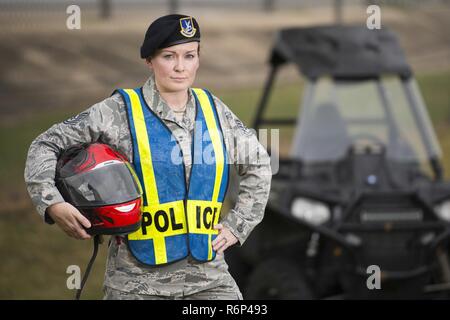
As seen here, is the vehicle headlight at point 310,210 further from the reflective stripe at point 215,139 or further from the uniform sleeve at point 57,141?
the uniform sleeve at point 57,141

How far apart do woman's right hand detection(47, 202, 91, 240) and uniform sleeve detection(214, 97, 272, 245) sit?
1.94ft

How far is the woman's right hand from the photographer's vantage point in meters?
3.12

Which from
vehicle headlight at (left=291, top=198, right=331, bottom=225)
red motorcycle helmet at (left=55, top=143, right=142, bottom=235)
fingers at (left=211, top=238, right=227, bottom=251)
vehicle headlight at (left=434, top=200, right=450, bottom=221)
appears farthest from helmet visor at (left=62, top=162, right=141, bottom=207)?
vehicle headlight at (left=434, top=200, right=450, bottom=221)

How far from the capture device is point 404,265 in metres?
5.69

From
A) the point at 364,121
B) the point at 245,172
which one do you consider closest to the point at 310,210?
the point at 364,121

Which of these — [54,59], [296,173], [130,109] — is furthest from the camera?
[54,59]

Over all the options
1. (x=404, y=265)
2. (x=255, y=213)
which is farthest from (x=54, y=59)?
(x=255, y=213)

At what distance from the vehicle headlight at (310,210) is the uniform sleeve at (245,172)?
7.86ft

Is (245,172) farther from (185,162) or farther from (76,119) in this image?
(76,119)

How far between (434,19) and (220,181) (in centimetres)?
2421

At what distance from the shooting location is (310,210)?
5977 mm

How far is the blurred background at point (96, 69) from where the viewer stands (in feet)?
27.0

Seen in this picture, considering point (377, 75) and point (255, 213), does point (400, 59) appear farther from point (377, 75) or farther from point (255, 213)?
point (255, 213)

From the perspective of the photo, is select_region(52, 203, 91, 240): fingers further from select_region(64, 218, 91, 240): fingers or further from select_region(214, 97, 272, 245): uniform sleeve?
select_region(214, 97, 272, 245): uniform sleeve
